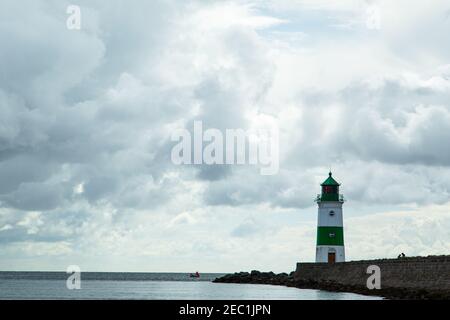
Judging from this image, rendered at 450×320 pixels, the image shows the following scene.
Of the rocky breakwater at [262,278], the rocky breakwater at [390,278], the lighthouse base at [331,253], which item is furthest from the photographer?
the rocky breakwater at [262,278]

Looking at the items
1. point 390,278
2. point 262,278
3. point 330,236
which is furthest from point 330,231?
point 262,278

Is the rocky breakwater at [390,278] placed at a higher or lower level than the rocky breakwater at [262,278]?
higher

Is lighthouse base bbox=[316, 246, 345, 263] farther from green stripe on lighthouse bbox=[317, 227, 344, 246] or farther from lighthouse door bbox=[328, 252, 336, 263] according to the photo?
green stripe on lighthouse bbox=[317, 227, 344, 246]

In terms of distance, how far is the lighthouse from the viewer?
72.3 m

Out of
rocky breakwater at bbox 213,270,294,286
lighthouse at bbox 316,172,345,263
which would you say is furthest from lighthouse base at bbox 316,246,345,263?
rocky breakwater at bbox 213,270,294,286

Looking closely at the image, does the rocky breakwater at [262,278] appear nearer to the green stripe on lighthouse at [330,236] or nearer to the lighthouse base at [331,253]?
the lighthouse base at [331,253]

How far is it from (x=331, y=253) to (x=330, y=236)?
1.57 m

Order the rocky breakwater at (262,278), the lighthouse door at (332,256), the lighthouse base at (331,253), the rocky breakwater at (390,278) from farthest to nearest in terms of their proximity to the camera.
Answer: the rocky breakwater at (262,278) → the lighthouse door at (332,256) → the lighthouse base at (331,253) → the rocky breakwater at (390,278)

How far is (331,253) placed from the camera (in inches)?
2859

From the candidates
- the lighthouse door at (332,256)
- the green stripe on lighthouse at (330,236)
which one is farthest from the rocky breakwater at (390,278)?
the green stripe on lighthouse at (330,236)

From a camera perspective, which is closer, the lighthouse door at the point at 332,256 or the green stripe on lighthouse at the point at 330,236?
the green stripe on lighthouse at the point at 330,236

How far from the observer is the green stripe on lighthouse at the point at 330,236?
72250 millimetres
